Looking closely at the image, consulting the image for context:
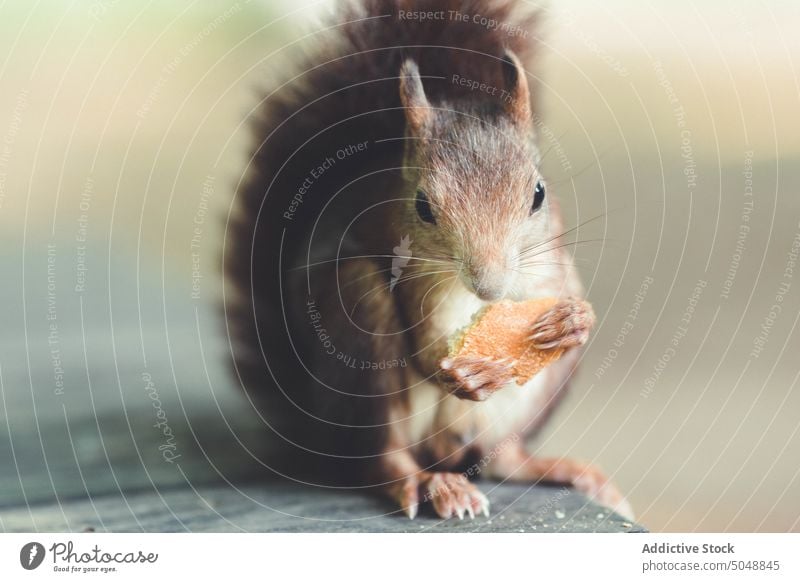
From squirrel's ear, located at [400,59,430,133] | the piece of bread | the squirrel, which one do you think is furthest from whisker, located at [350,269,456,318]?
squirrel's ear, located at [400,59,430,133]

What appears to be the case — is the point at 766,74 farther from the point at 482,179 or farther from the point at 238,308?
the point at 238,308

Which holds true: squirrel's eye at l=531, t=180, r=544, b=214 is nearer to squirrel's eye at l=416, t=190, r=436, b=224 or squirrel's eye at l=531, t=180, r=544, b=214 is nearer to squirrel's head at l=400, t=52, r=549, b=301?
squirrel's head at l=400, t=52, r=549, b=301

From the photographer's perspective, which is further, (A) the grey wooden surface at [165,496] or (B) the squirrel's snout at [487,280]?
(A) the grey wooden surface at [165,496]

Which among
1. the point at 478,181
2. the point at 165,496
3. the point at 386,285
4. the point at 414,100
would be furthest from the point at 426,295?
the point at 165,496

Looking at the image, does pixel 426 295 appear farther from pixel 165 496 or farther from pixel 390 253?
pixel 165 496

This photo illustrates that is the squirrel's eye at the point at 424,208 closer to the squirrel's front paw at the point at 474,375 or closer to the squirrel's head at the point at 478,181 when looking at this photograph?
the squirrel's head at the point at 478,181

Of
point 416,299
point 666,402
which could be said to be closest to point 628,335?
point 666,402

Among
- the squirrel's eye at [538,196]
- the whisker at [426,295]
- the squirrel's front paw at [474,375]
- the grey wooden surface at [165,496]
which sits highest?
the squirrel's eye at [538,196]

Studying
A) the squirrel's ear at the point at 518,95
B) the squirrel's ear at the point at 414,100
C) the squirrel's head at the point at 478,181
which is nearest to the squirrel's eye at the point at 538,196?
the squirrel's head at the point at 478,181
